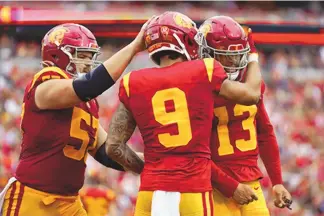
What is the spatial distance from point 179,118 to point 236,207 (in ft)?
2.85

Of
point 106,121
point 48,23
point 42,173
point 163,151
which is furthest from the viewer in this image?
point 48,23

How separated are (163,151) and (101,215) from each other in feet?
13.4

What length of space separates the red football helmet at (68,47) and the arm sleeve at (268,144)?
1.07m

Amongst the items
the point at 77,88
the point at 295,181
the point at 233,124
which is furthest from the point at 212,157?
the point at 295,181

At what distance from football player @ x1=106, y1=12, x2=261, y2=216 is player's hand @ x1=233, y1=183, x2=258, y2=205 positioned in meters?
0.35

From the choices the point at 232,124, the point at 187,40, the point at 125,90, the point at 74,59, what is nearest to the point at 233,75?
the point at 232,124

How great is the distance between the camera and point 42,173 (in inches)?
188

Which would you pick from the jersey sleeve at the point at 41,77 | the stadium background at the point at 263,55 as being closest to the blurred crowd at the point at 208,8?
the stadium background at the point at 263,55

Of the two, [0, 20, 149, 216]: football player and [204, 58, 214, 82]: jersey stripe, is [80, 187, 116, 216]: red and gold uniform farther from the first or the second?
[204, 58, 214, 82]: jersey stripe

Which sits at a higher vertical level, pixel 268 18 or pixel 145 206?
pixel 145 206

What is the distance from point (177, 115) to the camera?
165 inches

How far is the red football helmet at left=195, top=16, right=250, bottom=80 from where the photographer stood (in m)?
4.63

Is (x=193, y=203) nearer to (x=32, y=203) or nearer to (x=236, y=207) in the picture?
(x=236, y=207)

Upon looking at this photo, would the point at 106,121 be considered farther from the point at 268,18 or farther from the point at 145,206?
the point at 145,206
